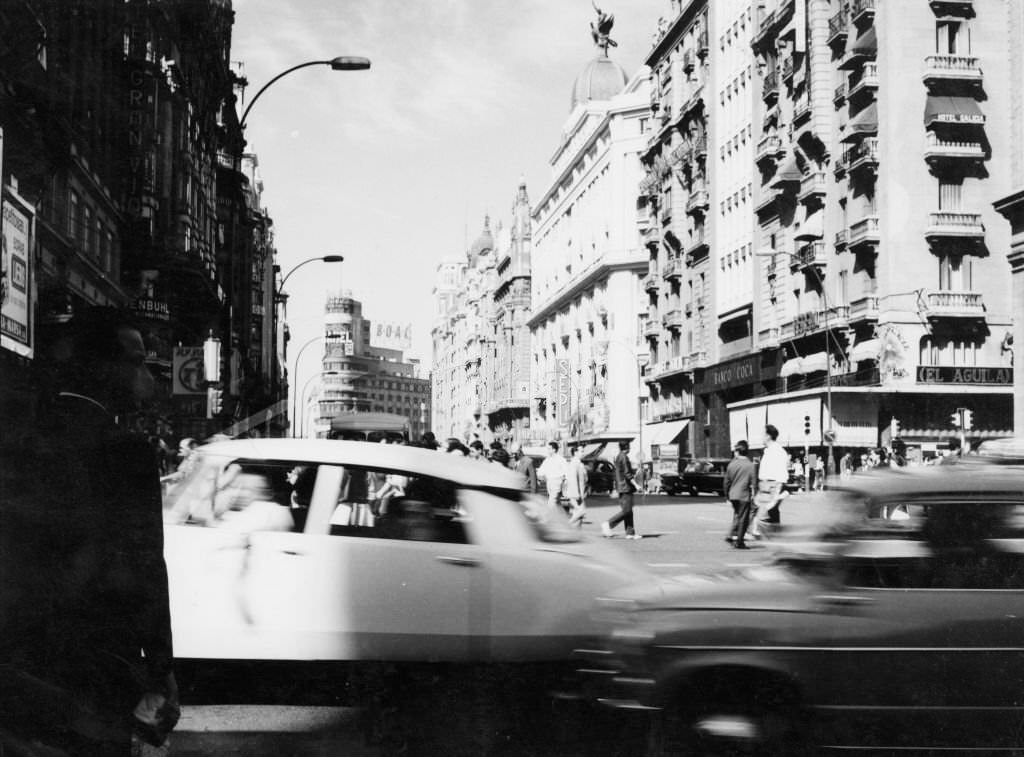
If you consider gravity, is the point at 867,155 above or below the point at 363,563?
above

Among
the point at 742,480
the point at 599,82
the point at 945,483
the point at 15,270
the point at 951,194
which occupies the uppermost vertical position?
the point at 599,82

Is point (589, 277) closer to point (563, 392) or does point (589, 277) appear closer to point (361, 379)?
point (563, 392)

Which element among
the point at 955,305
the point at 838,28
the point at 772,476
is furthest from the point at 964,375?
the point at 772,476

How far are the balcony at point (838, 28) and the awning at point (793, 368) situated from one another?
12.3 m

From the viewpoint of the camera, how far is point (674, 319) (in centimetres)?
6556

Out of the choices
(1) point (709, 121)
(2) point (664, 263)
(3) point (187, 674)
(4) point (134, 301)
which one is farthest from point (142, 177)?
(2) point (664, 263)

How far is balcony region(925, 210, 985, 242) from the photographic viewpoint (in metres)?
41.3

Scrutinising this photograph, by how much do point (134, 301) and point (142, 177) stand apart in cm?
380

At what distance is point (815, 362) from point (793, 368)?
6.33ft

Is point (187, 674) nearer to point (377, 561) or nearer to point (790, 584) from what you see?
point (377, 561)

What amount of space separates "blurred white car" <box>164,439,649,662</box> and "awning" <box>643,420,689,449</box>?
57267 millimetres

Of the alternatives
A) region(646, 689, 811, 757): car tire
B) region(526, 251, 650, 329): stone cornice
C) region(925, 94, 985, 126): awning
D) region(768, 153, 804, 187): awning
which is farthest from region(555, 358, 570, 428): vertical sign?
region(646, 689, 811, 757): car tire

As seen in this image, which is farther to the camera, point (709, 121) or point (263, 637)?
point (709, 121)

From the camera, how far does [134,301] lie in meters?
27.2
